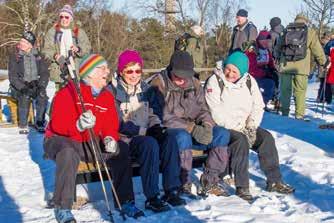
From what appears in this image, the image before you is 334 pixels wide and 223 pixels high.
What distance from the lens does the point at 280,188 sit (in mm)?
5395

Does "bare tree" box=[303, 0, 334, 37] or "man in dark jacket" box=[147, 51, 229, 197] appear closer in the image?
"man in dark jacket" box=[147, 51, 229, 197]

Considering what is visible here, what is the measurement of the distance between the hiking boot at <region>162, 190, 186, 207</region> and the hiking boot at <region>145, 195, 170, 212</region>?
13 cm

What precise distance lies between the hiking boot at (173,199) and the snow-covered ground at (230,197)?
77mm

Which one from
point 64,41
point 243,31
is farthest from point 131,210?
point 243,31

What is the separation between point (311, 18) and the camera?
30281 millimetres

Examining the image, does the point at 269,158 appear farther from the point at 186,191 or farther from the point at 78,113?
the point at 78,113

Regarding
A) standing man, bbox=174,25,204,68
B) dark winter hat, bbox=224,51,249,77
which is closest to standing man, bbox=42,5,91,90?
standing man, bbox=174,25,204,68

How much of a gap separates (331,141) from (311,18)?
78.2 feet

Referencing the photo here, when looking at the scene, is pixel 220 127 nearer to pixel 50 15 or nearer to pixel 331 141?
pixel 331 141

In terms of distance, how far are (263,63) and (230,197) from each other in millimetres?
6088

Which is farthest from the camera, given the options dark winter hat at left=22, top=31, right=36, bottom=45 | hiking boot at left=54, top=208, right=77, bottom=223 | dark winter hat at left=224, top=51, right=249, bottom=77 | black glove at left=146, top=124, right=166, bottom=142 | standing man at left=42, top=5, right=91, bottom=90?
dark winter hat at left=22, top=31, right=36, bottom=45

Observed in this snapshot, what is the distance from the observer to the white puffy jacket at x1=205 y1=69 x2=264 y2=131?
5.57 m

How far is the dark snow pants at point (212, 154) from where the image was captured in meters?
5.12

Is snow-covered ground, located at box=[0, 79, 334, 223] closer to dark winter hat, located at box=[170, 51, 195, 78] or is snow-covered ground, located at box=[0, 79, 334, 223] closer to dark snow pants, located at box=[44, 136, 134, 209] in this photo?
dark snow pants, located at box=[44, 136, 134, 209]
